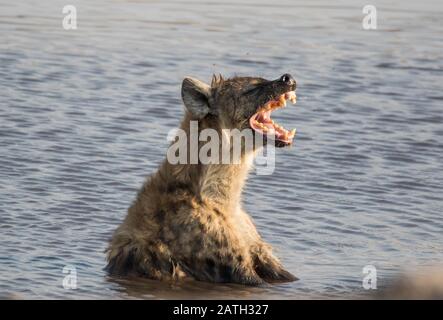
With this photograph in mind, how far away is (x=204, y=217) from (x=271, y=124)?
0.81 metres

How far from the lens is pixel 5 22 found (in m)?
17.0

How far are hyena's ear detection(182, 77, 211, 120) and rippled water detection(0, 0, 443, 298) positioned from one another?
109cm

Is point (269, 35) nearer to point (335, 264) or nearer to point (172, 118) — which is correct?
point (172, 118)

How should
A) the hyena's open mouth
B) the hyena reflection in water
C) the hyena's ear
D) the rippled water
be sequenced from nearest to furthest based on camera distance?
the hyena reflection in water
the hyena's ear
the hyena's open mouth
the rippled water

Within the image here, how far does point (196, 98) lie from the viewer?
344 inches

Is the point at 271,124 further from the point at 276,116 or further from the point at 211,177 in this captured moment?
the point at 276,116

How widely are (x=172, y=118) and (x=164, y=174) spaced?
4684 millimetres

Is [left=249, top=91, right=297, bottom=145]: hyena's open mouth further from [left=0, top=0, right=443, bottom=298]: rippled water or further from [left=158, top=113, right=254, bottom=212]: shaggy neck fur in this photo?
[left=0, top=0, right=443, bottom=298]: rippled water

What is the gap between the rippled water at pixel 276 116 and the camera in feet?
30.9

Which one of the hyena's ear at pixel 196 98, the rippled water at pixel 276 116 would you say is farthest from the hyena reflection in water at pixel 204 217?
the rippled water at pixel 276 116

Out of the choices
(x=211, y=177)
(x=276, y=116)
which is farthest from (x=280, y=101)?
(x=276, y=116)

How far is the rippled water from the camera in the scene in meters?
9.41

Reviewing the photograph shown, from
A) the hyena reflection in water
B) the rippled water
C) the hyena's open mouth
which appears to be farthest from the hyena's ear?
the rippled water

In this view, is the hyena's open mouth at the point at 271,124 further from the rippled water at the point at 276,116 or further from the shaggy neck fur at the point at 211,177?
the rippled water at the point at 276,116
